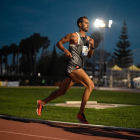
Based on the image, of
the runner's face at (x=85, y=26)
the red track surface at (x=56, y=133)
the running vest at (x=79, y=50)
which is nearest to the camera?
the red track surface at (x=56, y=133)

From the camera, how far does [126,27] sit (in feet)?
337

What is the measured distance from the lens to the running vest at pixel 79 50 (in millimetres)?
6324

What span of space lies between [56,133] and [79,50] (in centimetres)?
191

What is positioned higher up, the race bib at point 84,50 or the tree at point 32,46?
the tree at point 32,46

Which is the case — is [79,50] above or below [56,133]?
above

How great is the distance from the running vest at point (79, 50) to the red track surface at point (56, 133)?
61.1 inches

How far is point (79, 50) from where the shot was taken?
634cm

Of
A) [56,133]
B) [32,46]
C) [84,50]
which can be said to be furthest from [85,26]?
[32,46]


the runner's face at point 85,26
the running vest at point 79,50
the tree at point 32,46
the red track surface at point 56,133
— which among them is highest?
the tree at point 32,46

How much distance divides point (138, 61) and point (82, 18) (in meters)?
39.8

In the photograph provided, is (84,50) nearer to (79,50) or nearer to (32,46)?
(79,50)

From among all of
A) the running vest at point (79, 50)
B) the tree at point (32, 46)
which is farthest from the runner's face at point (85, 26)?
the tree at point (32, 46)

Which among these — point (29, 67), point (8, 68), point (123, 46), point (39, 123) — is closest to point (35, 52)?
point (29, 67)

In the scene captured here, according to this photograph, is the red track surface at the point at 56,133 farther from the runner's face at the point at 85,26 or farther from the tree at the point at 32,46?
the tree at the point at 32,46
